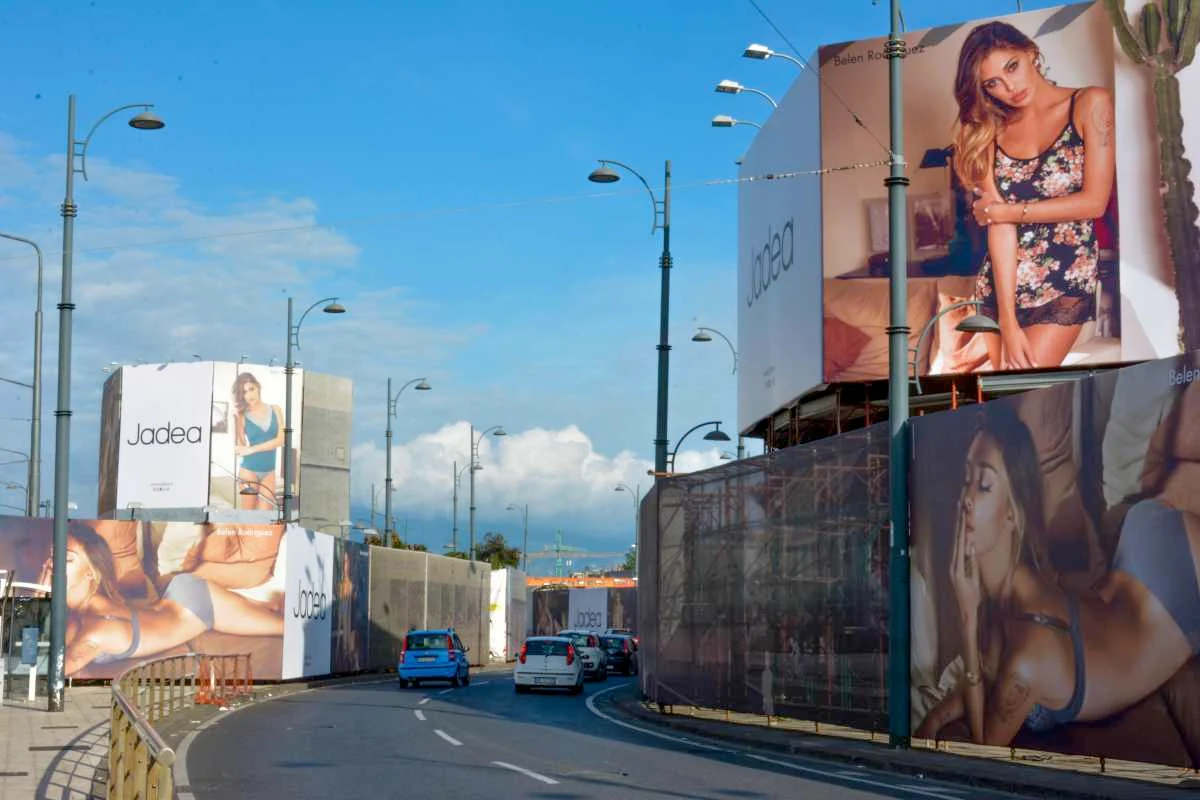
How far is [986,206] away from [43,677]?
961 inches

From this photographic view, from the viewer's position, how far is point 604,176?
108 feet

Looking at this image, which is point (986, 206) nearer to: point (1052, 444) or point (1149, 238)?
point (1149, 238)

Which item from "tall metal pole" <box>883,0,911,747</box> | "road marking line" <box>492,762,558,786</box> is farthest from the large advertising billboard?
"road marking line" <box>492,762,558,786</box>

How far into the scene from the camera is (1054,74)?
35812mm

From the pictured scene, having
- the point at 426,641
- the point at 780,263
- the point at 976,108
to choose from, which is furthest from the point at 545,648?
the point at 976,108

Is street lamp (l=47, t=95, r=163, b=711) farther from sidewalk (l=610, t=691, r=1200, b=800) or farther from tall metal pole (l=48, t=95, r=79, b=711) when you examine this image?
sidewalk (l=610, t=691, r=1200, b=800)

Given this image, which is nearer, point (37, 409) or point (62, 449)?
point (62, 449)

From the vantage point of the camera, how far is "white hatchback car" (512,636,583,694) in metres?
38.9

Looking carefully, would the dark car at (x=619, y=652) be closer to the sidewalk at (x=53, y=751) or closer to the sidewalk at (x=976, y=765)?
the sidewalk at (x=53, y=751)

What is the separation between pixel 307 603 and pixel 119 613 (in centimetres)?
571

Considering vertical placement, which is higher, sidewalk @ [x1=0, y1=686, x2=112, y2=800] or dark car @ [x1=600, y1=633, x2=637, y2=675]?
sidewalk @ [x1=0, y1=686, x2=112, y2=800]

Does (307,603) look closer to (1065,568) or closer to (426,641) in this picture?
(426,641)

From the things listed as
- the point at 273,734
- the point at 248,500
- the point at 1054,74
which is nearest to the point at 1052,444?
the point at 273,734

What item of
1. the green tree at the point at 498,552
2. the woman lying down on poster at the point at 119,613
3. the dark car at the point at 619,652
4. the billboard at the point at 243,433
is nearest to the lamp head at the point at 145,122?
the woman lying down on poster at the point at 119,613
